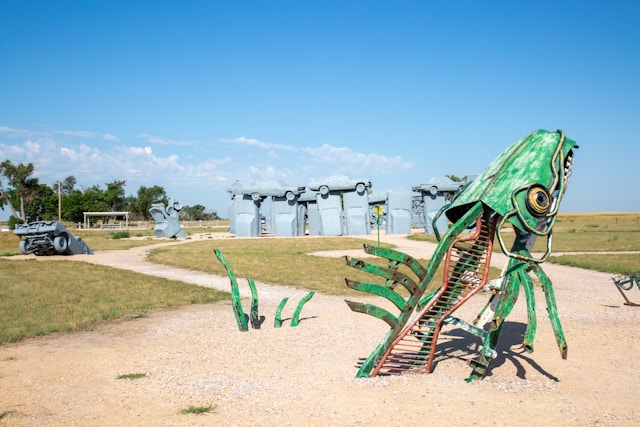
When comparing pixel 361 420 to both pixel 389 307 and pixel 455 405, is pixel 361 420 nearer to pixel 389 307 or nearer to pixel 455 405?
pixel 455 405

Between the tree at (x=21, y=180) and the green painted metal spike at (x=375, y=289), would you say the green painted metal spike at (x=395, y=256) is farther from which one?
the tree at (x=21, y=180)

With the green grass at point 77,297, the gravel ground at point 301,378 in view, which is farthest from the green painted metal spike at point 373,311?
the green grass at point 77,297

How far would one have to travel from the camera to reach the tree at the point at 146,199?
74081 millimetres

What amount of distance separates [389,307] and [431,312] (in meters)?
4.67

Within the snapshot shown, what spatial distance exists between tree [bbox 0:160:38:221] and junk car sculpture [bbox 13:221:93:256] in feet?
129

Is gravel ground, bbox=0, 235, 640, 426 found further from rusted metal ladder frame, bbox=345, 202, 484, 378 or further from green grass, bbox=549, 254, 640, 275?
green grass, bbox=549, 254, 640, 275

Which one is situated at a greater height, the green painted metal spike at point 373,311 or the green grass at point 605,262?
the green painted metal spike at point 373,311

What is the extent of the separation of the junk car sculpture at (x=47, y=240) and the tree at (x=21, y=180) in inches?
1549

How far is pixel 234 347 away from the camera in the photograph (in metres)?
6.92

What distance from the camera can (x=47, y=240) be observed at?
20.8 m

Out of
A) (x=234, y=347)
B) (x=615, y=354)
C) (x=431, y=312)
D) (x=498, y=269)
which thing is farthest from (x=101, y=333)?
(x=498, y=269)

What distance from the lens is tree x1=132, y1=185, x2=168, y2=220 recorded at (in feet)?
243

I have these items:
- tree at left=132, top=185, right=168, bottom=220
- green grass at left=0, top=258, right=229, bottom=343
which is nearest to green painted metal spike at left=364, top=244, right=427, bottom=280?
green grass at left=0, top=258, right=229, bottom=343

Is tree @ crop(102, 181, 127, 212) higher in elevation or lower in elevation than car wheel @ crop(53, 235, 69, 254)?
higher
